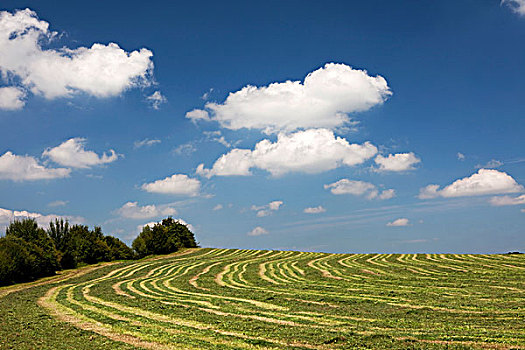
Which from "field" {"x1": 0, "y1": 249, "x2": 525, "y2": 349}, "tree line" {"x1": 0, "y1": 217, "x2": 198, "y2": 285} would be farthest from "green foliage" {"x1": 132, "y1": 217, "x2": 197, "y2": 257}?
"field" {"x1": 0, "y1": 249, "x2": 525, "y2": 349}

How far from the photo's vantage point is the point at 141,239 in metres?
110

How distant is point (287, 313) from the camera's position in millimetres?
27516

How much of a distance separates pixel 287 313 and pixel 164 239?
84.7m

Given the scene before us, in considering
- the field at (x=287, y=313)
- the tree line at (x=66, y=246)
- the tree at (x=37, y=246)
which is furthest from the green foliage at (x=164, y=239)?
the field at (x=287, y=313)

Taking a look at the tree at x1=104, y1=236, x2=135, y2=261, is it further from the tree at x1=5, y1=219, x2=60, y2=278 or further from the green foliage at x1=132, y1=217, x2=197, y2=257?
the tree at x1=5, y1=219, x2=60, y2=278

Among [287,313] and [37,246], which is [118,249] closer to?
[37,246]

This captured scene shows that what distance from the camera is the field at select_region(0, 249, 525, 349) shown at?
65.2 feet

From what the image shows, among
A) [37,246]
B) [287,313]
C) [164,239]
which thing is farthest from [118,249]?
[287,313]

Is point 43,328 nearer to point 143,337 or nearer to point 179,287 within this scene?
point 143,337

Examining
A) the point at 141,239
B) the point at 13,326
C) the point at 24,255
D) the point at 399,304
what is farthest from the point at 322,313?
the point at 141,239

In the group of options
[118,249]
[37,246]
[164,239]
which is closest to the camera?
[37,246]

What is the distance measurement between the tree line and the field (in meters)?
27.0

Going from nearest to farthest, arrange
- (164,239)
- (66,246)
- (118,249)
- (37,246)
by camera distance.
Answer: (37,246) < (66,246) < (164,239) < (118,249)

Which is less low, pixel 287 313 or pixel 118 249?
pixel 118 249
